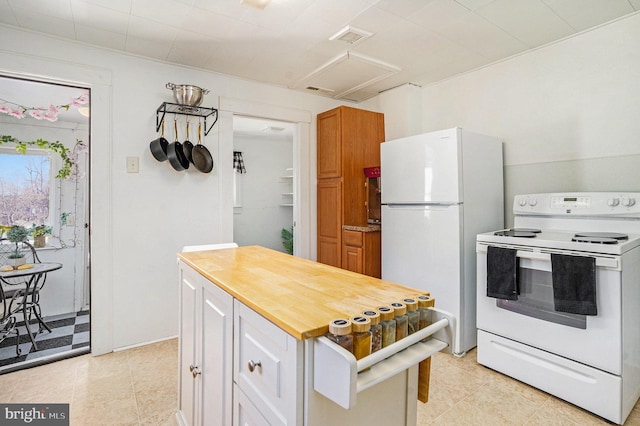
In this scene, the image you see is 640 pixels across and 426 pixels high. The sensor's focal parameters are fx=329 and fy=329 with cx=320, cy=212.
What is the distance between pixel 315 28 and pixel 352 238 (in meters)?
1.81

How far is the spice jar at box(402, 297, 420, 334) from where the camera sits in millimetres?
894

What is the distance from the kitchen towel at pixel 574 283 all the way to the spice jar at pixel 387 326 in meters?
1.49

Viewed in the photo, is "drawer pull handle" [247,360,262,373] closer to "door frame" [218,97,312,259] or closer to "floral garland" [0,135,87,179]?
"door frame" [218,97,312,259]

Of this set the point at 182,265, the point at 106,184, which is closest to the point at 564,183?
the point at 182,265

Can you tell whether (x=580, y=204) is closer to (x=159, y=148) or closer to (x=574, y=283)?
(x=574, y=283)

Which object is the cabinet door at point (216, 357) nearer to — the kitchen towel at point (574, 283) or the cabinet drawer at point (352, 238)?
the kitchen towel at point (574, 283)

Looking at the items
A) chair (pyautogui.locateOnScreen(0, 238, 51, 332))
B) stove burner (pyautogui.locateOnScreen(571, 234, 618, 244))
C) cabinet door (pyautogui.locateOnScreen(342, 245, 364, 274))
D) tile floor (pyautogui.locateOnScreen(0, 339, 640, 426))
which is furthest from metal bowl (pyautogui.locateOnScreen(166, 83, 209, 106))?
stove burner (pyautogui.locateOnScreen(571, 234, 618, 244))

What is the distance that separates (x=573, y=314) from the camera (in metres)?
1.82

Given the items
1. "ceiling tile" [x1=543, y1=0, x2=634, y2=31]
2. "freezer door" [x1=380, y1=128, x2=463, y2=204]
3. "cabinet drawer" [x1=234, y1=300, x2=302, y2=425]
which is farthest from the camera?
"freezer door" [x1=380, y1=128, x2=463, y2=204]

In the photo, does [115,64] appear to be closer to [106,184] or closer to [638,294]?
[106,184]

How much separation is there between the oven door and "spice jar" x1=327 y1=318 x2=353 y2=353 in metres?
1.69

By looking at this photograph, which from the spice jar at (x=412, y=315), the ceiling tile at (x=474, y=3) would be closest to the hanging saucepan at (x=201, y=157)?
the ceiling tile at (x=474, y=3)

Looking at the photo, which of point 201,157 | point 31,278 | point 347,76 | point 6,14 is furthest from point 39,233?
point 347,76

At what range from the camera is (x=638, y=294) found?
1861 millimetres
